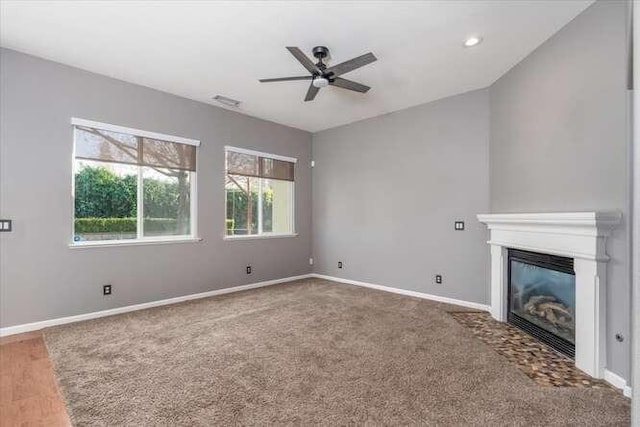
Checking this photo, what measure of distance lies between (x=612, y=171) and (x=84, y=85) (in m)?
5.25

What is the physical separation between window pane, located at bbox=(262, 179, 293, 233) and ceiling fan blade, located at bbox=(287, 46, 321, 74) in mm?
2899

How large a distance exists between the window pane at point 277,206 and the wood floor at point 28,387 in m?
3.37

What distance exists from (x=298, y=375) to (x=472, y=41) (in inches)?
133

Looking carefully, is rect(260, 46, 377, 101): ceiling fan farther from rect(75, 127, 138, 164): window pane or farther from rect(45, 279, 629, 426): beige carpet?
rect(45, 279, 629, 426): beige carpet

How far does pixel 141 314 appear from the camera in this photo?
3740mm

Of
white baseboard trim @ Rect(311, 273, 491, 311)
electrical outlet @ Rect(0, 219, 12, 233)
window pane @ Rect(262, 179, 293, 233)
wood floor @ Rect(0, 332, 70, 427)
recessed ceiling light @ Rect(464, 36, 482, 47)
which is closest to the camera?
wood floor @ Rect(0, 332, 70, 427)

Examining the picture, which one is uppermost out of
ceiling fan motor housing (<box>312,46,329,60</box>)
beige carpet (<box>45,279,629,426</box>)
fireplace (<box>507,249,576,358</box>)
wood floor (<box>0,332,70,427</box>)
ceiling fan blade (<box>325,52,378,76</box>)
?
ceiling fan motor housing (<box>312,46,329,60</box>)

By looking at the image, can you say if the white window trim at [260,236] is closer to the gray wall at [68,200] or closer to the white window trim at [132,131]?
the gray wall at [68,200]

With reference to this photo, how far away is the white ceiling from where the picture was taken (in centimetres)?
251

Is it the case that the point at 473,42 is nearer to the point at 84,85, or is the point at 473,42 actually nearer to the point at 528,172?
the point at 528,172

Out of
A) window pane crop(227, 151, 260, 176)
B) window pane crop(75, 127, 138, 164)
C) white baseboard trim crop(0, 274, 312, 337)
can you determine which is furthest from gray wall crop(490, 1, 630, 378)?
window pane crop(75, 127, 138, 164)

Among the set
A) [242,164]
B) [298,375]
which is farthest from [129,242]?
[298,375]

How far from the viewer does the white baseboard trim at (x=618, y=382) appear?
208cm

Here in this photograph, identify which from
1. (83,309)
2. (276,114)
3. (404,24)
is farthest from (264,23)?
(83,309)
